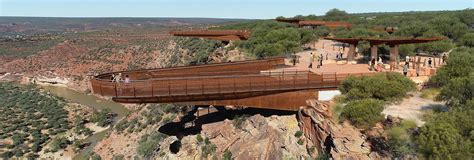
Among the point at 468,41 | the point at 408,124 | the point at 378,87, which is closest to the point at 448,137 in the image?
the point at 408,124

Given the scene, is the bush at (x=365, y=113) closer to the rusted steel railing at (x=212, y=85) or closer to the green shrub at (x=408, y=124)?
the green shrub at (x=408, y=124)

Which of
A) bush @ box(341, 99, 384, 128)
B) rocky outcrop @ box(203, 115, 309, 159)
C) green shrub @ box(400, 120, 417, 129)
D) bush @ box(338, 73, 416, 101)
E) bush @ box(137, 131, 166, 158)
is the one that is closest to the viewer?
green shrub @ box(400, 120, 417, 129)

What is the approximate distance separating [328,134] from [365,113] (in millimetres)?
2415

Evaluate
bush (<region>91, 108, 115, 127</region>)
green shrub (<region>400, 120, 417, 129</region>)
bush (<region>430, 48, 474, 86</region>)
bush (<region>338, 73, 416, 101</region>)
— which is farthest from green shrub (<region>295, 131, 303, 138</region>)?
bush (<region>91, 108, 115, 127</region>)

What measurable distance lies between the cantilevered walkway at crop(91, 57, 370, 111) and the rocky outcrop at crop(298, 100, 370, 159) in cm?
112

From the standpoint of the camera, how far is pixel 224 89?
23.2 metres

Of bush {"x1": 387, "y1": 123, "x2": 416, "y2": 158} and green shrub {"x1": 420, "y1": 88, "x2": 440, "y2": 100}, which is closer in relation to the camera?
bush {"x1": 387, "y1": 123, "x2": 416, "y2": 158}

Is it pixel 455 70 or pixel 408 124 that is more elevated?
pixel 455 70

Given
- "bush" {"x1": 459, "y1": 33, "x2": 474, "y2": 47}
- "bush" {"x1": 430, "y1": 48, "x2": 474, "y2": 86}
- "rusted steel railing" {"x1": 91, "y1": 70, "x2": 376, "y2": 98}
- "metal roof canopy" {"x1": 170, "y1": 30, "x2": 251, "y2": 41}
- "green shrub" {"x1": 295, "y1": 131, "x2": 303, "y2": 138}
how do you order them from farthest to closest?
"metal roof canopy" {"x1": 170, "y1": 30, "x2": 251, "y2": 41}
"bush" {"x1": 459, "y1": 33, "x2": 474, "y2": 47}
"green shrub" {"x1": 295, "y1": 131, "x2": 303, "y2": 138}
"bush" {"x1": 430, "y1": 48, "x2": 474, "y2": 86}
"rusted steel railing" {"x1": 91, "y1": 70, "x2": 376, "y2": 98}

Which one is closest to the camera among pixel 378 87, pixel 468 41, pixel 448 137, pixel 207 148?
pixel 448 137

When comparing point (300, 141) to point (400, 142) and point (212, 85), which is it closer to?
point (212, 85)

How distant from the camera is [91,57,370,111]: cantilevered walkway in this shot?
21.7m

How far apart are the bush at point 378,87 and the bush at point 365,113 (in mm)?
2016

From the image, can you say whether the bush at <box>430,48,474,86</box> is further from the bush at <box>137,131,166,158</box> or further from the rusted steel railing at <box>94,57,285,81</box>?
the bush at <box>137,131,166,158</box>
